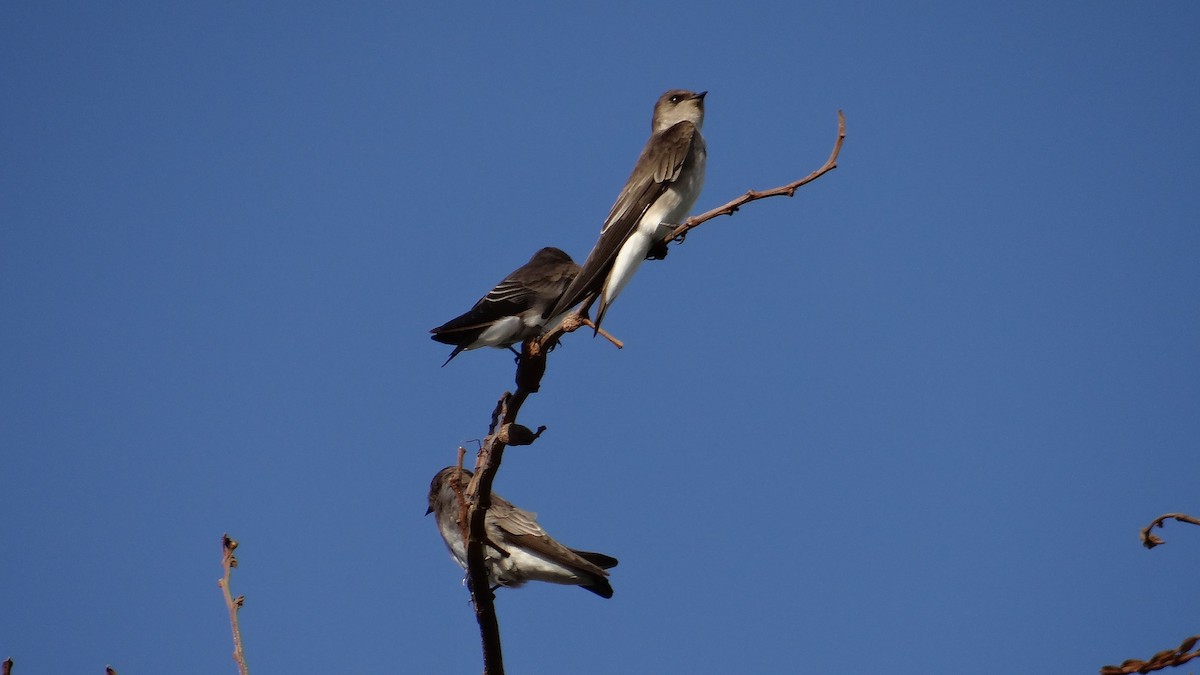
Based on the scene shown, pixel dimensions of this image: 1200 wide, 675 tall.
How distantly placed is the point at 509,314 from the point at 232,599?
450 centimetres

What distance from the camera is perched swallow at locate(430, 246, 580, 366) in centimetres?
787

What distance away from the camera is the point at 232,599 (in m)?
3.78

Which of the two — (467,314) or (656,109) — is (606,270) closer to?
(467,314)

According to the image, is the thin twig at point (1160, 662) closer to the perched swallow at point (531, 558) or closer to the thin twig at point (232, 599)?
the thin twig at point (232, 599)

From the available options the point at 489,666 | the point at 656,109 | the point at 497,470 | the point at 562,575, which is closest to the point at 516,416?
the point at 497,470

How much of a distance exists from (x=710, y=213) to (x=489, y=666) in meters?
2.33

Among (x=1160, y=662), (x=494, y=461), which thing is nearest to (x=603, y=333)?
(x=494, y=461)

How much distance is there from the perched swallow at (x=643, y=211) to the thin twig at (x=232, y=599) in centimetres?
272

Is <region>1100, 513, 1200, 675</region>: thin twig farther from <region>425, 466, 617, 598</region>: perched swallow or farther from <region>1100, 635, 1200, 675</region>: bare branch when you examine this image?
<region>425, 466, 617, 598</region>: perched swallow

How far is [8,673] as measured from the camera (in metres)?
3.26

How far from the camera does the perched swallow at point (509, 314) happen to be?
25.8ft

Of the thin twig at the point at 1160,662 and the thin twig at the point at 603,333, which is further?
the thin twig at the point at 603,333

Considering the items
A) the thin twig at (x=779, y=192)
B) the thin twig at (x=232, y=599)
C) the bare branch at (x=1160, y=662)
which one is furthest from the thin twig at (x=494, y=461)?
the bare branch at (x=1160, y=662)

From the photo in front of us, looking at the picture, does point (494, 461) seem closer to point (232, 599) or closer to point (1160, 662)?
point (232, 599)
